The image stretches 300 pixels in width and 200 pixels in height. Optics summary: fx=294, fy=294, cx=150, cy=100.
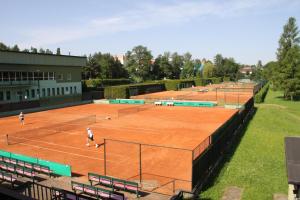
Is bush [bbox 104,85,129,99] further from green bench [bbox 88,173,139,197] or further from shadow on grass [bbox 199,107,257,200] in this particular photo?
green bench [bbox 88,173,139,197]

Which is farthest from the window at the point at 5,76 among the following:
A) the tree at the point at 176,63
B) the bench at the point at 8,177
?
the tree at the point at 176,63

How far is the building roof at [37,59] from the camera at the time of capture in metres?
50.8

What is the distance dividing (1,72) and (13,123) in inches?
652

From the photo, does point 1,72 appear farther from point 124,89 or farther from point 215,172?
point 215,172

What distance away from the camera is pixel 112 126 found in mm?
34469

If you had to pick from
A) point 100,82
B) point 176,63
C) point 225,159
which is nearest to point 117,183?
point 225,159

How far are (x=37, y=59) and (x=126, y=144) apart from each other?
38242 millimetres

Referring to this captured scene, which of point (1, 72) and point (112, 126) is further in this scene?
point (1, 72)

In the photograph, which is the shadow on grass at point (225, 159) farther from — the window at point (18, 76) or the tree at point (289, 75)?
the window at point (18, 76)

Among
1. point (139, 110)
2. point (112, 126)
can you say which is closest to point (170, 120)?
point (112, 126)

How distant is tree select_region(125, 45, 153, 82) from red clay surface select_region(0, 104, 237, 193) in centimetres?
9535

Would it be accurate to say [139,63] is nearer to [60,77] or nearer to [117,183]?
[60,77]

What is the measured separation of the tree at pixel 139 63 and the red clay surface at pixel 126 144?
3754 inches

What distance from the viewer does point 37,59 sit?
5634 cm
